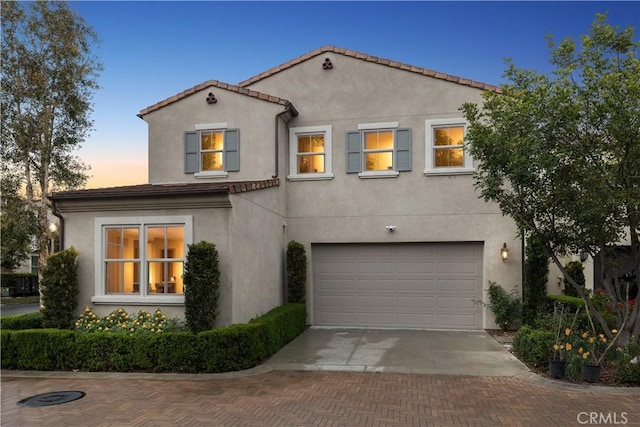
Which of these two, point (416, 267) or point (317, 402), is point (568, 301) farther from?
point (317, 402)

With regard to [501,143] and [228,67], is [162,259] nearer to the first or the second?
[501,143]

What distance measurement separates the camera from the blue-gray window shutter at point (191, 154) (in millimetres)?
14219

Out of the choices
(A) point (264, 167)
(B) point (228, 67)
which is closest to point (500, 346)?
(A) point (264, 167)

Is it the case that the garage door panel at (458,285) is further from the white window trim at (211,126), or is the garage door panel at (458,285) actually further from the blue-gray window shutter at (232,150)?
the white window trim at (211,126)

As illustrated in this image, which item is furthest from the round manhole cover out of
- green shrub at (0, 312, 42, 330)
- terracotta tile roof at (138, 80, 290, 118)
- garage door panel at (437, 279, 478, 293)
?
garage door panel at (437, 279, 478, 293)

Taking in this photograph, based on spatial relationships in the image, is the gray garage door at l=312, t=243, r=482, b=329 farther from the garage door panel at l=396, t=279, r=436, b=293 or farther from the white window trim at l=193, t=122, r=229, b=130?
the white window trim at l=193, t=122, r=229, b=130

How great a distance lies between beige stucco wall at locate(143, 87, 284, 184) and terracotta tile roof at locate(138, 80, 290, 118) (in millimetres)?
101

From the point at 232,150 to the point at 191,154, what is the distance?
1.37 metres

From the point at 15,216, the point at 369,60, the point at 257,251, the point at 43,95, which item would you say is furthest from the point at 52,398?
the point at 43,95

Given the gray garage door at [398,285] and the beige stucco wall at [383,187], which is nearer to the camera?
the beige stucco wall at [383,187]

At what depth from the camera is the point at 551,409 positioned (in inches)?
259

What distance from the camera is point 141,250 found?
10.1 meters

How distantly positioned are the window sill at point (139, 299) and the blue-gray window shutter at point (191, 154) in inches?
207

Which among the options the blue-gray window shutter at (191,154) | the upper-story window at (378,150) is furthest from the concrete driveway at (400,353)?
the blue-gray window shutter at (191,154)
